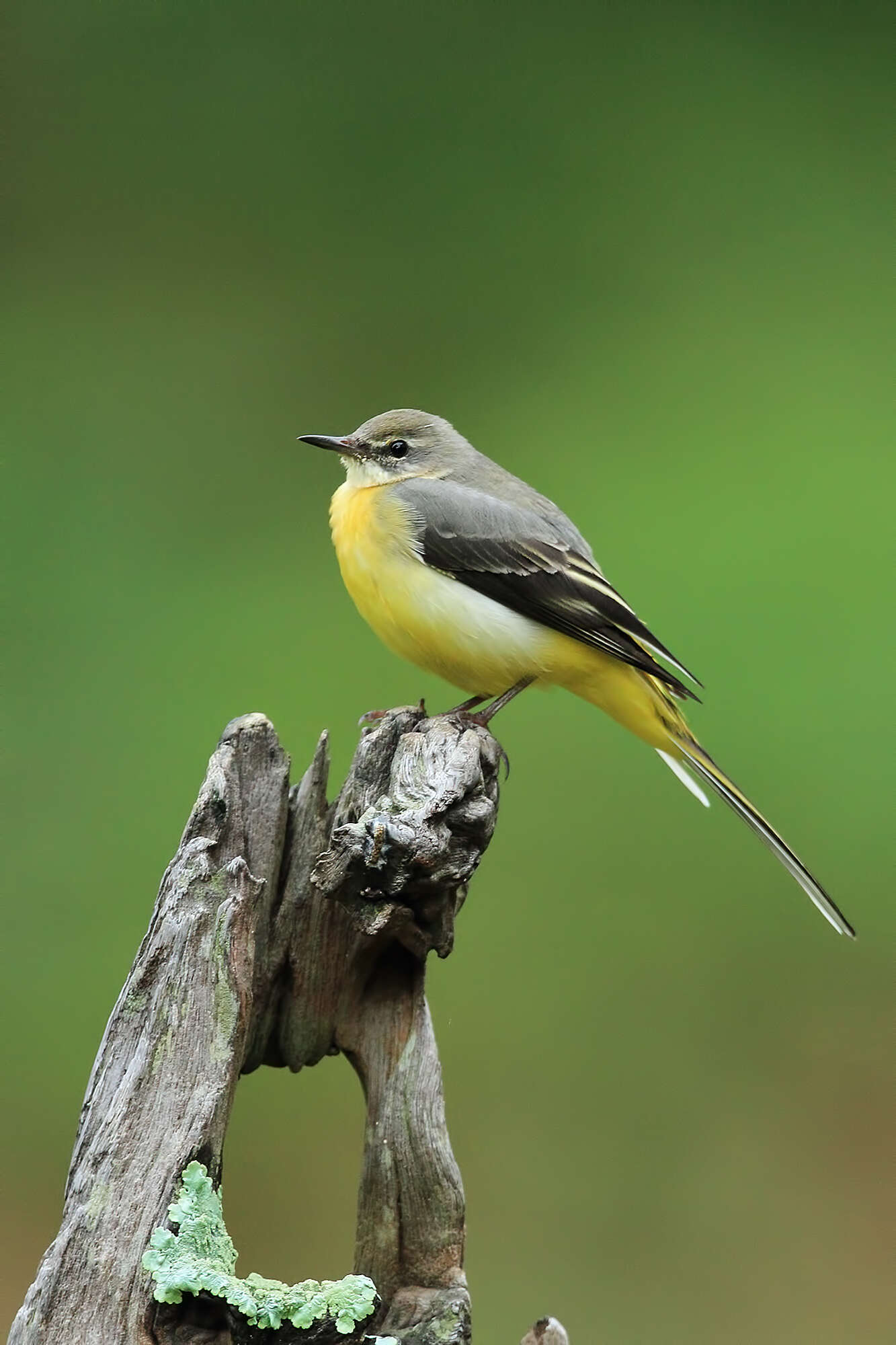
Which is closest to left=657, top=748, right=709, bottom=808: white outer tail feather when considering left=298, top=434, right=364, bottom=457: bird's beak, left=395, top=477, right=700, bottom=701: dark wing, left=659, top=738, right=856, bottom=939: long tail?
left=659, top=738, right=856, bottom=939: long tail

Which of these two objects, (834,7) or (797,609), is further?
(834,7)

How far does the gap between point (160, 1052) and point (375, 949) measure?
18.2 inches

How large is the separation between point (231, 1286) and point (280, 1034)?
55cm

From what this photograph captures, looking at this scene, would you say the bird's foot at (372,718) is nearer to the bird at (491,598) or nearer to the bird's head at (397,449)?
the bird at (491,598)

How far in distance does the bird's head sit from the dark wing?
0.16m

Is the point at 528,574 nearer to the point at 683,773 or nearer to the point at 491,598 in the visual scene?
the point at 491,598

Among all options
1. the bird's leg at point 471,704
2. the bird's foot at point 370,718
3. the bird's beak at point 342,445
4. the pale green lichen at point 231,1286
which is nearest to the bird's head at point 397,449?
the bird's beak at point 342,445

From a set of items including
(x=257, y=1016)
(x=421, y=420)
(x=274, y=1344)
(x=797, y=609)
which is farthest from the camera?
(x=797, y=609)

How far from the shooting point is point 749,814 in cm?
363

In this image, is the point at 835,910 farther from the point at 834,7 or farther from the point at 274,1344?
the point at 834,7

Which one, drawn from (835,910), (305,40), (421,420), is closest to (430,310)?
(305,40)

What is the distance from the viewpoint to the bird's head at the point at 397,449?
3955 millimetres

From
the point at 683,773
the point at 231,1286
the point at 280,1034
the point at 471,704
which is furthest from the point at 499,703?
the point at 231,1286

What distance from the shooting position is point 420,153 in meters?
6.17
